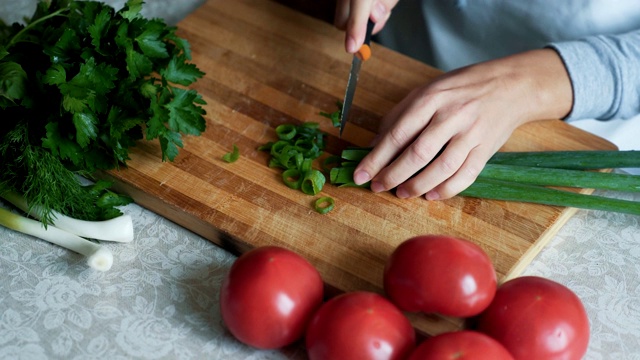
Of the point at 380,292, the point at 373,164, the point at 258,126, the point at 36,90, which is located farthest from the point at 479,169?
the point at 36,90

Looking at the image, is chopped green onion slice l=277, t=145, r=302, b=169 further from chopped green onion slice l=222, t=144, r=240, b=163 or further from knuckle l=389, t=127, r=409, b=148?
knuckle l=389, t=127, r=409, b=148

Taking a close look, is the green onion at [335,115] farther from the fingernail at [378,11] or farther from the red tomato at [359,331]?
the red tomato at [359,331]

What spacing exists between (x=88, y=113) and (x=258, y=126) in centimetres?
43

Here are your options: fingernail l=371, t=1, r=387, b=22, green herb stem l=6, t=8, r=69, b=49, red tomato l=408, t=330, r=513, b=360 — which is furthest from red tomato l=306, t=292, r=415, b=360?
green herb stem l=6, t=8, r=69, b=49

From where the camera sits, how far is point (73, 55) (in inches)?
60.3

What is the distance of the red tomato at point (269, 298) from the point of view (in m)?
1.20

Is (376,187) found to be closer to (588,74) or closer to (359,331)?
(359,331)

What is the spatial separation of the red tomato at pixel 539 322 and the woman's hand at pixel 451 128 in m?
0.36

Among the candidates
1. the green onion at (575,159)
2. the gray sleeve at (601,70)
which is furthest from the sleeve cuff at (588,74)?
the green onion at (575,159)

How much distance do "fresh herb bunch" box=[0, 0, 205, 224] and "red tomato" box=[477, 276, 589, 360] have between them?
2.46ft

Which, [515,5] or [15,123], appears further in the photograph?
[515,5]

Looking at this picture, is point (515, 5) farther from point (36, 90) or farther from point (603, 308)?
point (36, 90)

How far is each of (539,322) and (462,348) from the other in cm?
17

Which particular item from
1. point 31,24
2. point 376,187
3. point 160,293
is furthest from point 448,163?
point 31,24
